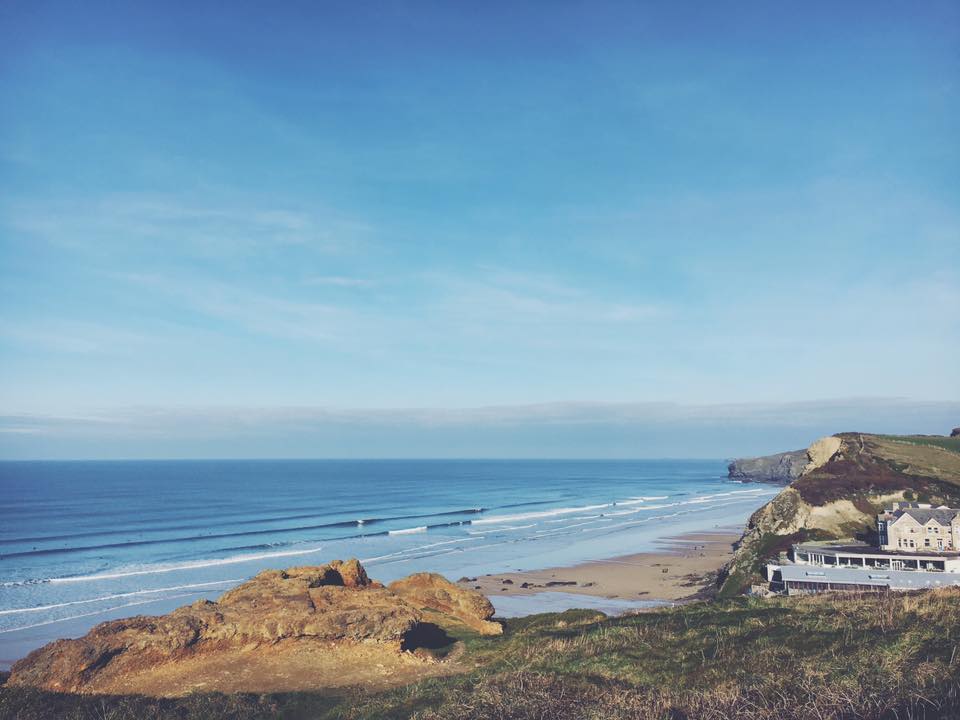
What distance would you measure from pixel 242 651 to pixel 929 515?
1740 inches

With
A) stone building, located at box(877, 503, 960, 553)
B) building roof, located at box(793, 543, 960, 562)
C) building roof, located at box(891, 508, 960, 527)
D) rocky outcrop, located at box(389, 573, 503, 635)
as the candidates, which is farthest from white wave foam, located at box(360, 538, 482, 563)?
building roof, located at box(891, 508, 960, 527)

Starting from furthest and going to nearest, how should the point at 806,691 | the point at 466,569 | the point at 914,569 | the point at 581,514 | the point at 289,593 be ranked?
the point at 581,514
the point at 466,569
the point at 914,569
the point at 289,593
the point at 806,691

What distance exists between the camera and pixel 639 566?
63.0 meters

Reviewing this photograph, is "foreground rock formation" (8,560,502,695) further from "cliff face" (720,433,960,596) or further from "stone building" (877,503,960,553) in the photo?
"stone building" (877,503,960,553)

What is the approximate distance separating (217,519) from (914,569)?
84714mm

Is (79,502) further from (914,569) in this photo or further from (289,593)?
(914,569)

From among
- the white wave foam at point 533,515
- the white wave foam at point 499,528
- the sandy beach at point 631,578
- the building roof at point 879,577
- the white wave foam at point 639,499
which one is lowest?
the white wave foam at point 639,499

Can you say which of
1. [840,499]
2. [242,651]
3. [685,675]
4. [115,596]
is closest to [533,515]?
[840,499]

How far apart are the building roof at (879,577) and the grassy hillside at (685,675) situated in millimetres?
18399

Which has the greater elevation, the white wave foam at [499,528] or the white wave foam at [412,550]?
the white wave foam at [412,550]

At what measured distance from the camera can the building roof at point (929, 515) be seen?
1738 inches

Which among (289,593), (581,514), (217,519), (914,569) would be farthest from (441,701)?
(581,514)

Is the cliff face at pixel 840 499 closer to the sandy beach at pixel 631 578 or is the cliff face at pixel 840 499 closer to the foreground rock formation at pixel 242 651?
the sandy beach at pixel 631 578

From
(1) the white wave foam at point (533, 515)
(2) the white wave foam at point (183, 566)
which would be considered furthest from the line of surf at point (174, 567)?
(1) the white wave foam at point (533, 515)
